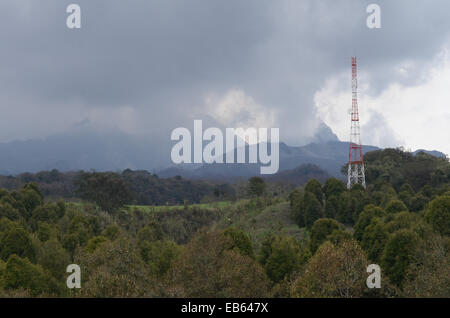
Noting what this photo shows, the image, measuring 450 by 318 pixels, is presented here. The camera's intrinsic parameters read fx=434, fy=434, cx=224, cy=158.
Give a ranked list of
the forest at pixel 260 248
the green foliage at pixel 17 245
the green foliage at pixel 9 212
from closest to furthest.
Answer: the forest at pixel 260 248
the green foliage at pixel 17 245
the green foliage at pixel 9 212

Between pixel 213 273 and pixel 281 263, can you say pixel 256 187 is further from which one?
pixel 213 273

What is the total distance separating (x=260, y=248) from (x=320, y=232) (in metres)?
7.92

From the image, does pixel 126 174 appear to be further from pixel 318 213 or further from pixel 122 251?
pixel 122 251

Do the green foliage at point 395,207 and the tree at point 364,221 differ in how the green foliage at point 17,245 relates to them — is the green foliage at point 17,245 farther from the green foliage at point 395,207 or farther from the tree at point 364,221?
the green foliage at point 395,207

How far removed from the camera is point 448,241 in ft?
109

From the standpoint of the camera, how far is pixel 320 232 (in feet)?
136

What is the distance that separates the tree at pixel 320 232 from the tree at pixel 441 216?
877 cm

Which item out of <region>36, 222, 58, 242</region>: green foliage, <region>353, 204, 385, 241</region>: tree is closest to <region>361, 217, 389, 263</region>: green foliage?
<region>353, 204, 385, 241</region>: tree

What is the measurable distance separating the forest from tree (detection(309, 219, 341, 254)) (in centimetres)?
10

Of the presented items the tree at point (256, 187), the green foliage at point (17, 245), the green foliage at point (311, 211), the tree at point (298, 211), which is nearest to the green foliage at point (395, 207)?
the green foliage at point (311, 211)

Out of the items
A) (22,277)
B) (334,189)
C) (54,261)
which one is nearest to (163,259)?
(54,261)

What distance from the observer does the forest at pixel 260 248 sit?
2444 cm

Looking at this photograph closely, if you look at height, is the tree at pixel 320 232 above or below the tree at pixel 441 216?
below
